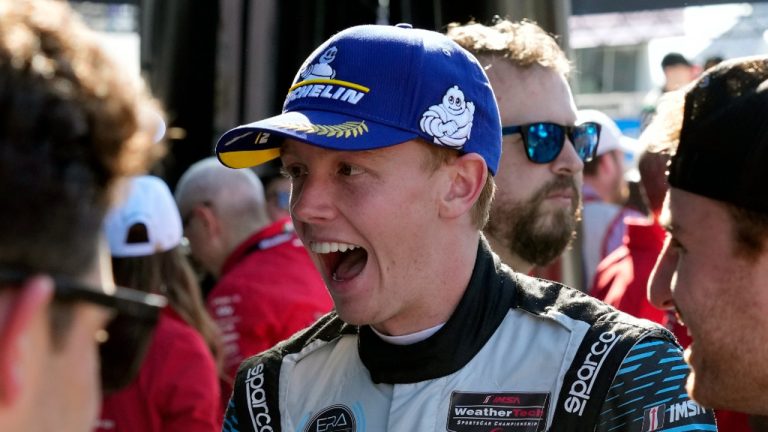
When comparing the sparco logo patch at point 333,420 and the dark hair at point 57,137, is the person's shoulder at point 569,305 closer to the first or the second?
the sparco logo patch at point 333,420

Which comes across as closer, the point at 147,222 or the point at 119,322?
the point at 119,322

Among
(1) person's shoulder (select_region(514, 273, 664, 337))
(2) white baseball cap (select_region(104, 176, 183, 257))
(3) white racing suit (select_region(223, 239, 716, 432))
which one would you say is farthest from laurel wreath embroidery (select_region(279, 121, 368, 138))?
(2) white baseball cap (select_region(104, 176, 183, 257))

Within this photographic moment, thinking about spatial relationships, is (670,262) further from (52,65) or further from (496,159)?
(52,65)

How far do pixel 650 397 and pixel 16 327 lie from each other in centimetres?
139

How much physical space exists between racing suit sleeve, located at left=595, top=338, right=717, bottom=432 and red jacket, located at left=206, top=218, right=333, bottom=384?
2.57 meters

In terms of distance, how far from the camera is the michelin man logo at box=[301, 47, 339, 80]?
8.33 feet

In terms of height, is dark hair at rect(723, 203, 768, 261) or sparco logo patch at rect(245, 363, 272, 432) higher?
dark hair at rect(723, 203, 768, 261)

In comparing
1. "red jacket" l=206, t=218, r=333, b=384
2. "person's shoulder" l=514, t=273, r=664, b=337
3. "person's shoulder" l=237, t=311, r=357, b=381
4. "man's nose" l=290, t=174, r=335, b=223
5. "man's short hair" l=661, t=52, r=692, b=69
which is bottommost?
"red jacket" l=206, t=218, r=333, b=384

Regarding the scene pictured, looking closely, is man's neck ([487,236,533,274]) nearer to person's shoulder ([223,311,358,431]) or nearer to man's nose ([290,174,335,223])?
person's shoulder ([223,311,358,431])

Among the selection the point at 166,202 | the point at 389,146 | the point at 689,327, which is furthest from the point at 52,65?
the point at 166,202

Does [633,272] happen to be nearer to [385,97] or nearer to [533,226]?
[533,226]

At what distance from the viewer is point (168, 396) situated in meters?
3.80

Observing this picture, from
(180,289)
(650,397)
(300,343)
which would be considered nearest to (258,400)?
(300,343)

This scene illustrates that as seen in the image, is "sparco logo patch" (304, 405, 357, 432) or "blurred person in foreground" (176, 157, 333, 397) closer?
"sparco logo patch" (304, 405, 357, 432)
